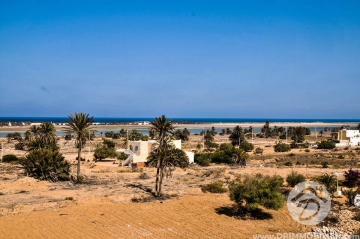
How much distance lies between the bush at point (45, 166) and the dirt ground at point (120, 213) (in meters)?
1.10

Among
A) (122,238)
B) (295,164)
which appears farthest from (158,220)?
(295,164)

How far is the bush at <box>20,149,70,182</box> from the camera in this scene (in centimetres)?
3225

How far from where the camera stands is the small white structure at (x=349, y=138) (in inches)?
2809

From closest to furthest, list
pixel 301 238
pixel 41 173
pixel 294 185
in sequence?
pixel 301 238 → pixel 294 185 → pixel 41 173

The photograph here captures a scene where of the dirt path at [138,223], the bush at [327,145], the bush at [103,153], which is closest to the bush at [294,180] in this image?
the dirt path at [138,223]

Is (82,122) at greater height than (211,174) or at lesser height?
greater

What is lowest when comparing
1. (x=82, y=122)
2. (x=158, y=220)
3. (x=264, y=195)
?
(x=158, y=220)

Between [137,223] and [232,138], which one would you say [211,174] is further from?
[232,138]

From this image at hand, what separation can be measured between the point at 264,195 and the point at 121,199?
34.8 ft

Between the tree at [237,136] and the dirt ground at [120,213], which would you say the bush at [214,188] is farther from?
the tree at [237,136]

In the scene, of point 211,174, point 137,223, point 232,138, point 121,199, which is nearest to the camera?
point 137,223

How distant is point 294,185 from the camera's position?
2884 centimetres

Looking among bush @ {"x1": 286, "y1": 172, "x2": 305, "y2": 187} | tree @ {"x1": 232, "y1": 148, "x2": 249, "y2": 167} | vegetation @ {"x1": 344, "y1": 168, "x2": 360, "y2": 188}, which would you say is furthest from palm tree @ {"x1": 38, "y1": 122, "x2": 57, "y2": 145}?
vegetation @ {"x1": 344, "y1": 168, "x2": 360, "y2": 188}

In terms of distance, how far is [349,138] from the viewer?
7300cm
